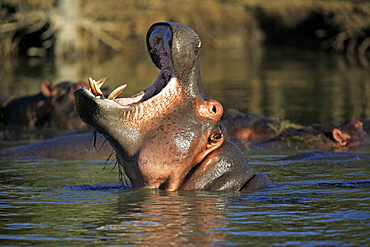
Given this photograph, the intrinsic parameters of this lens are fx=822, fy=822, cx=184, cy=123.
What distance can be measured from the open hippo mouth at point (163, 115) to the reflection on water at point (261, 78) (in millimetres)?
6076

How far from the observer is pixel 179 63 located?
16.3 ft

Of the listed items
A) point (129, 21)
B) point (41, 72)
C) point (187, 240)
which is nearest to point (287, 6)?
point (129, 21)

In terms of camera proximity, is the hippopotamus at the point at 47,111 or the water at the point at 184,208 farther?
the hippopotamus at the point at 47,111

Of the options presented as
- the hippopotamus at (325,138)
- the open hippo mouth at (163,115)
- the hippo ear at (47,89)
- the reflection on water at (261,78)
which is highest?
the open hippo mouth at (163,115)

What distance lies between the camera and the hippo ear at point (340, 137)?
8914mm

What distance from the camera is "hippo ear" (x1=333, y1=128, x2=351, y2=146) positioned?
8.91 m

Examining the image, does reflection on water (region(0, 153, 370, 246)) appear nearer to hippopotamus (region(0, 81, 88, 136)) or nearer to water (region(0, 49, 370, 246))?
water (region(0, 49, 370, 246))

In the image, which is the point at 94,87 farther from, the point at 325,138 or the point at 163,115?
the point at 325,138

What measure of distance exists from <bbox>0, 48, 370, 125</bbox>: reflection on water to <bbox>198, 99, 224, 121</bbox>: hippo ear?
601cm

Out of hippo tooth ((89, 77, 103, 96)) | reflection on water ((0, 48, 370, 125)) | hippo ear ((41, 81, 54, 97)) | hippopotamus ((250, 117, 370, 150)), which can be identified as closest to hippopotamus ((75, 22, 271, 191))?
hippo tooth ((89, 77, 103, 96))

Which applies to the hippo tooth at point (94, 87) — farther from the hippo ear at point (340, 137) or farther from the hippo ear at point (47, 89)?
the hippo ear at point (47, 89)

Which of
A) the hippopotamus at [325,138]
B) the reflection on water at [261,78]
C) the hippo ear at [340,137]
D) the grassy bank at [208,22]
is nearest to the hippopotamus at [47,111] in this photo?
the reflection on water at [261,78]

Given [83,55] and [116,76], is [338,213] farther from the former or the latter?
[83,55]

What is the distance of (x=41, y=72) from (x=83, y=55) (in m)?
4.80
